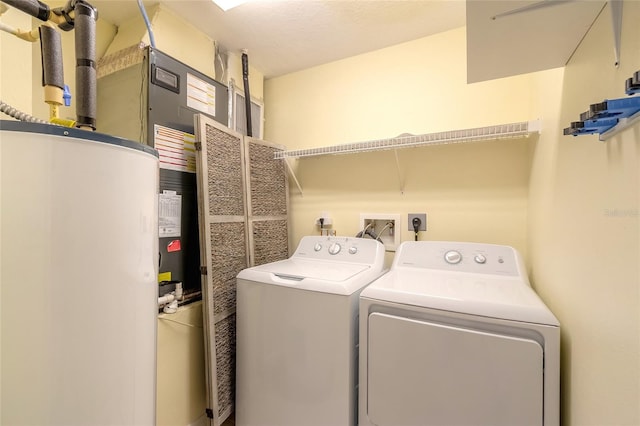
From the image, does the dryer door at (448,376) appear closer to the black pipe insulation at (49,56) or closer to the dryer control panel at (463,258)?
the dryer control panel at (463,258)

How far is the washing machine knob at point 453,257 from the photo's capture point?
152cm

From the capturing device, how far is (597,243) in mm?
745

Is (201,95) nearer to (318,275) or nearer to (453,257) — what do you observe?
(318,275)

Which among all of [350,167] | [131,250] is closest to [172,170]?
[131,250]

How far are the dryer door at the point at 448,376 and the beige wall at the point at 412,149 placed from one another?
2.97ft

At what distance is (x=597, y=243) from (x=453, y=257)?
81cm

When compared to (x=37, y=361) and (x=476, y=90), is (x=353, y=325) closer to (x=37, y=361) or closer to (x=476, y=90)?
(x=37, y=361)

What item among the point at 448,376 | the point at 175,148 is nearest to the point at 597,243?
the point at 448,376

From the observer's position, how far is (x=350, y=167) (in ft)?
7.27

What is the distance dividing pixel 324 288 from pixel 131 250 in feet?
2.75

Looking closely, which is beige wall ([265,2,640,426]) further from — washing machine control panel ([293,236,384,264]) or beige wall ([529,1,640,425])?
washing machine control panel ([293,236,384,264])

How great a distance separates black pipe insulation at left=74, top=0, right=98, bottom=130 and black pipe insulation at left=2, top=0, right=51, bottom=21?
4.8 inches

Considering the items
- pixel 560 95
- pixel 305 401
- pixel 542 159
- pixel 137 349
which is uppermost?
pixel 560 95

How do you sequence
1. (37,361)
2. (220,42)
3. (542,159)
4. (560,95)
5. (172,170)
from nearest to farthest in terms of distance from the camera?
(37,361) → (560,95) → (542,159) → (172,170) → (220,42)
